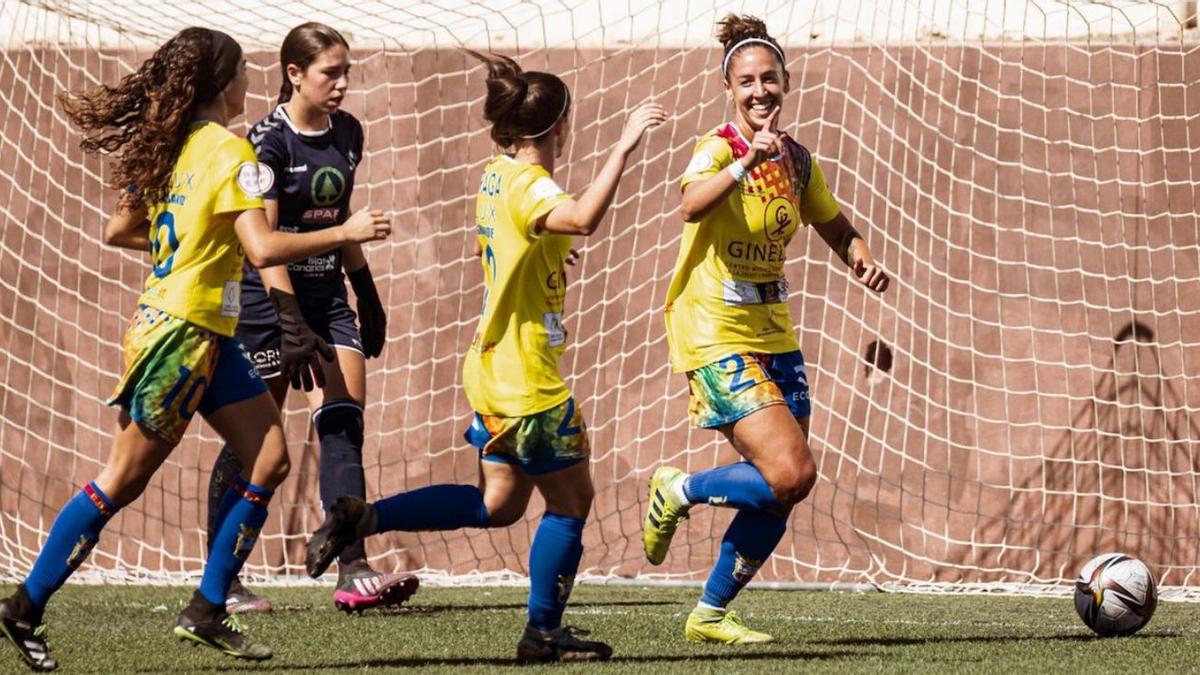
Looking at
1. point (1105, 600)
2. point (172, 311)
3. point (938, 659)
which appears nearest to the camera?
point (172, 311)

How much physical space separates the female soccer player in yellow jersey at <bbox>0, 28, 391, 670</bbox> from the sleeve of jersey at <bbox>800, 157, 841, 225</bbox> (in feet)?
5.18

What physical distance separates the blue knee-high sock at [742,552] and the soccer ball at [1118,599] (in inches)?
40.7

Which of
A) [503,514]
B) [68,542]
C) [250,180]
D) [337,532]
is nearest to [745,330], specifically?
[503,514]

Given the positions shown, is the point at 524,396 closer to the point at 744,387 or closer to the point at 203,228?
the point at 744,387

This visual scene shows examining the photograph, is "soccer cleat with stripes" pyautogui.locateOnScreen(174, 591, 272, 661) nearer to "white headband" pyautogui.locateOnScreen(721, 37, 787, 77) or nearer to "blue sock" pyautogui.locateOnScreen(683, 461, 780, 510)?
"blue sock" pyautogui.locateOnScreen(683, 461, 780, 510)

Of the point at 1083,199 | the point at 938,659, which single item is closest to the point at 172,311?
the point at 938,659

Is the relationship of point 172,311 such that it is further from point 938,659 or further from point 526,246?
point 938,659

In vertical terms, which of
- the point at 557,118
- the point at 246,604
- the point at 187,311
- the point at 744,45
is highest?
the point at 744,45

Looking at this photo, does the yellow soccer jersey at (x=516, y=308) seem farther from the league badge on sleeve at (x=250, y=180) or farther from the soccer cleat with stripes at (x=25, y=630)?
the soccer cleat with stripes at (x=25, y=630)

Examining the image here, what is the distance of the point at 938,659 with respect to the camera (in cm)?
498

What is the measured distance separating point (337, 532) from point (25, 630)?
82 centimetres

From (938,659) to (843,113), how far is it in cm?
401

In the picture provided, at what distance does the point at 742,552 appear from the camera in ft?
17.7

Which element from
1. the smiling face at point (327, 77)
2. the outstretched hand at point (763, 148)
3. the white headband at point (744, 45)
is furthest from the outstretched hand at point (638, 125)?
the smiling face at point (327, 77)
